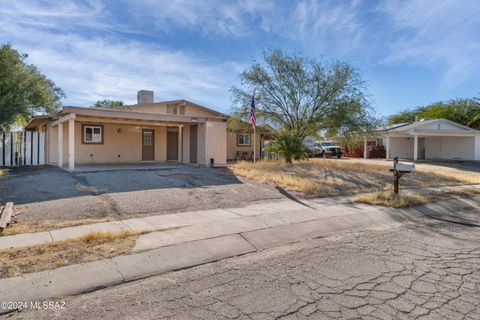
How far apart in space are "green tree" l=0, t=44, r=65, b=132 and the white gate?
5955mm

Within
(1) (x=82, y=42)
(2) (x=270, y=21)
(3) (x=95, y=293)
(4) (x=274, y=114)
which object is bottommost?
(3) (x=95, y=293)

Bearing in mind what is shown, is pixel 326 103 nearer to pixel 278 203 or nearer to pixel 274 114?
pixel 274 114

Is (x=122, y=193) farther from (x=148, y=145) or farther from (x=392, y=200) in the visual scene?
(x=148, y=145)

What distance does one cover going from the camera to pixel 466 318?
11.2 feet

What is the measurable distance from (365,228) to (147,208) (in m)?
5.15

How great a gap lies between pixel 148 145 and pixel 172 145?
5.12ft

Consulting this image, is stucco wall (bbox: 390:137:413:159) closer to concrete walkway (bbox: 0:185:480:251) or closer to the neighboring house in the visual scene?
the neighboring house

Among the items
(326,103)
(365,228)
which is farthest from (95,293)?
(326,103)

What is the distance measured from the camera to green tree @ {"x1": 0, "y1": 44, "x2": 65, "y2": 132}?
905 inches

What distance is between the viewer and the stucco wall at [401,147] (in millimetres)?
A: 34531

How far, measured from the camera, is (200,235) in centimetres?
619

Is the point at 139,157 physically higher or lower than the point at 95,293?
higher

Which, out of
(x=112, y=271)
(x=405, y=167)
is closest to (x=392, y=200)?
(x=405, y=167)

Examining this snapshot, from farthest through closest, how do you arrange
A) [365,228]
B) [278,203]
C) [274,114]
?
[274,114] < [278,203] < [365,228]
